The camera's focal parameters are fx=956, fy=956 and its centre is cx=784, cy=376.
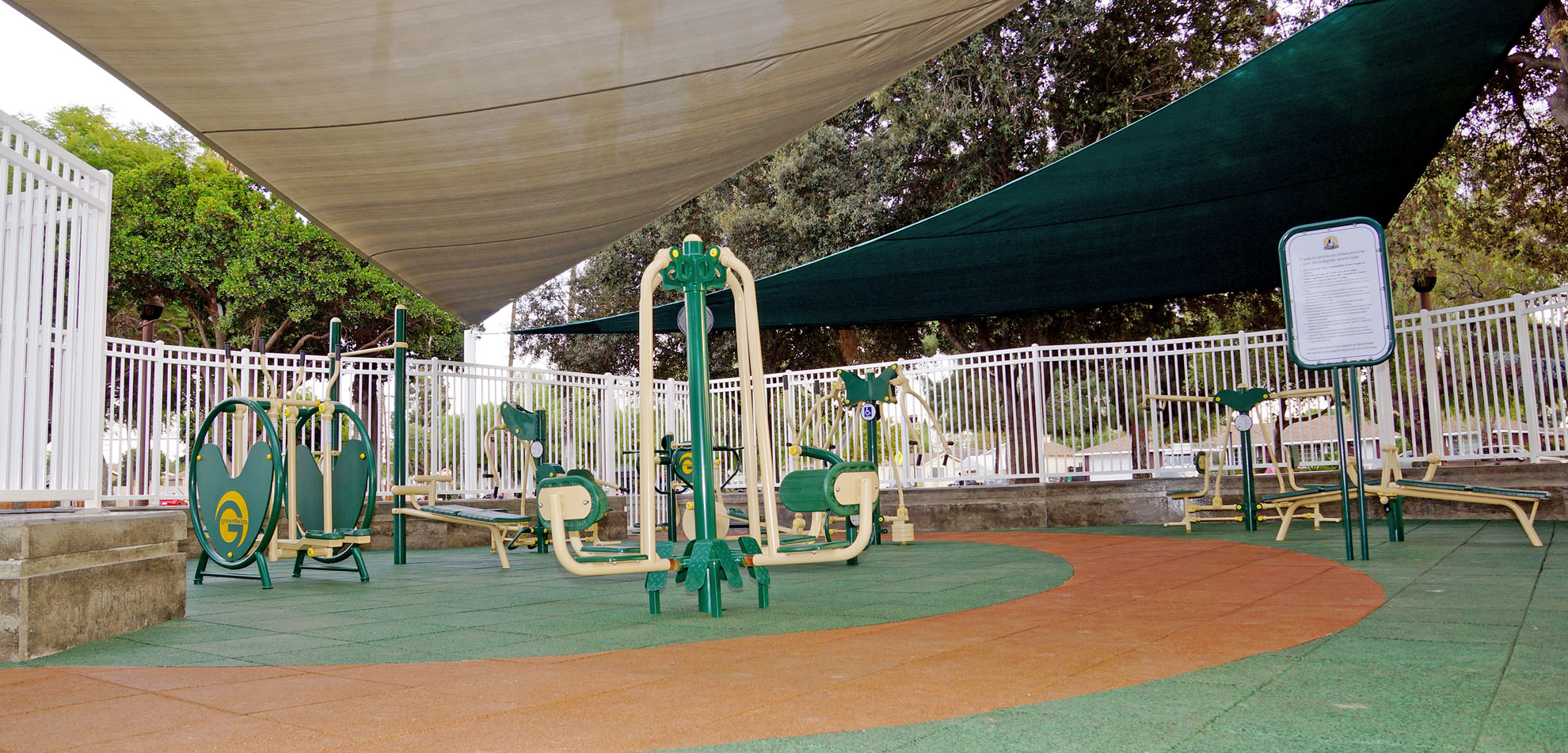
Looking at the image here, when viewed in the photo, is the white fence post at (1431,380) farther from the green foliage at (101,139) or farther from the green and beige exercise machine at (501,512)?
the green foliage at (101,139)

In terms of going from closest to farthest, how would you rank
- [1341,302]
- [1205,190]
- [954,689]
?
1. [954,689]
2. [1341,302]
3. [1205,190]

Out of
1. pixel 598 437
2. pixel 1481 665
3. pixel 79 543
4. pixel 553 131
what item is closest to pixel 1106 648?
pixel 1481 665

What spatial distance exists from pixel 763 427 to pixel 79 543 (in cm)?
224

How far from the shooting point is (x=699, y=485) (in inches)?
132

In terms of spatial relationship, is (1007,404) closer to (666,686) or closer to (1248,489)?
(1248,489)

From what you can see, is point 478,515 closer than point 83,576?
No

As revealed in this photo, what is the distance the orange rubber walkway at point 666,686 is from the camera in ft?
5.72

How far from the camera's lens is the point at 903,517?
23.3 ft

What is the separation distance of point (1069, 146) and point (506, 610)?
11219mm

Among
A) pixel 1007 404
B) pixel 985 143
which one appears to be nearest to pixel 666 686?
Answer: pixel 1007 404

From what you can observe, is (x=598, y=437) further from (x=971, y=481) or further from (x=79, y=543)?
(x=79, y=543)

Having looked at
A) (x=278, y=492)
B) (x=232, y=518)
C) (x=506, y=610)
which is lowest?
(x=506, y=610)

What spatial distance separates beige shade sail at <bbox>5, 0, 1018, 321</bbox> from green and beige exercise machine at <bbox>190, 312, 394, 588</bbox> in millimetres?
1073

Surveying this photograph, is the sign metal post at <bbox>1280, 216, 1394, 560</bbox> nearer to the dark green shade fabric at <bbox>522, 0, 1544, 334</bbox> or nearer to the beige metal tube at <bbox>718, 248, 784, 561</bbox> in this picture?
the dark green shade fabric at <bbox>522, 0, 1544, 334</bbox>
